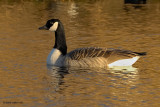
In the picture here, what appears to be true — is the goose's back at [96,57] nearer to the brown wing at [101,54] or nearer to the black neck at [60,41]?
the brown wing at [101,54]

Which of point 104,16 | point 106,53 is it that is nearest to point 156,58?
point 106,53

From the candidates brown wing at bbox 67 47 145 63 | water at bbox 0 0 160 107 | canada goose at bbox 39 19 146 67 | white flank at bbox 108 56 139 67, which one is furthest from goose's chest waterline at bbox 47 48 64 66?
white flank at bbox 108 56 139 67

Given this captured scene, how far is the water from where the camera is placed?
13750mm

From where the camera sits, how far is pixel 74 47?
22.3 meters

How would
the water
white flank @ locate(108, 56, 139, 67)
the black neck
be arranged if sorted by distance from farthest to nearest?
the black neck → white flank @ locate(108, 56, 139, 67) → the water

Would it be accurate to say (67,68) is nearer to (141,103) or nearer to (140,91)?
(140,91)

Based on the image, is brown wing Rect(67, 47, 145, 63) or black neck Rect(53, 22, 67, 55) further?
black neck Rect(53, 22, 67, 55)

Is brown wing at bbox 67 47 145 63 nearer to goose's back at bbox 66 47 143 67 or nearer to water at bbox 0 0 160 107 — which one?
goose's back at bbox 66 47 143 67

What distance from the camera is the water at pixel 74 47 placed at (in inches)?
541

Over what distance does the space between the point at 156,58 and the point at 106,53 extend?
7.80 ft

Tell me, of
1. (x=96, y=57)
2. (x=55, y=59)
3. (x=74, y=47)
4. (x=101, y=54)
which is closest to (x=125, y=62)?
(x=101, y=54)

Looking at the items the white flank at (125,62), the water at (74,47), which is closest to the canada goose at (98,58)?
the white flank at (125,62)

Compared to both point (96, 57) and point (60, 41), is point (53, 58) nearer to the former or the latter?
point (60, 41)

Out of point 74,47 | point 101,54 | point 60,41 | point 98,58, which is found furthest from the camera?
point 74,47
